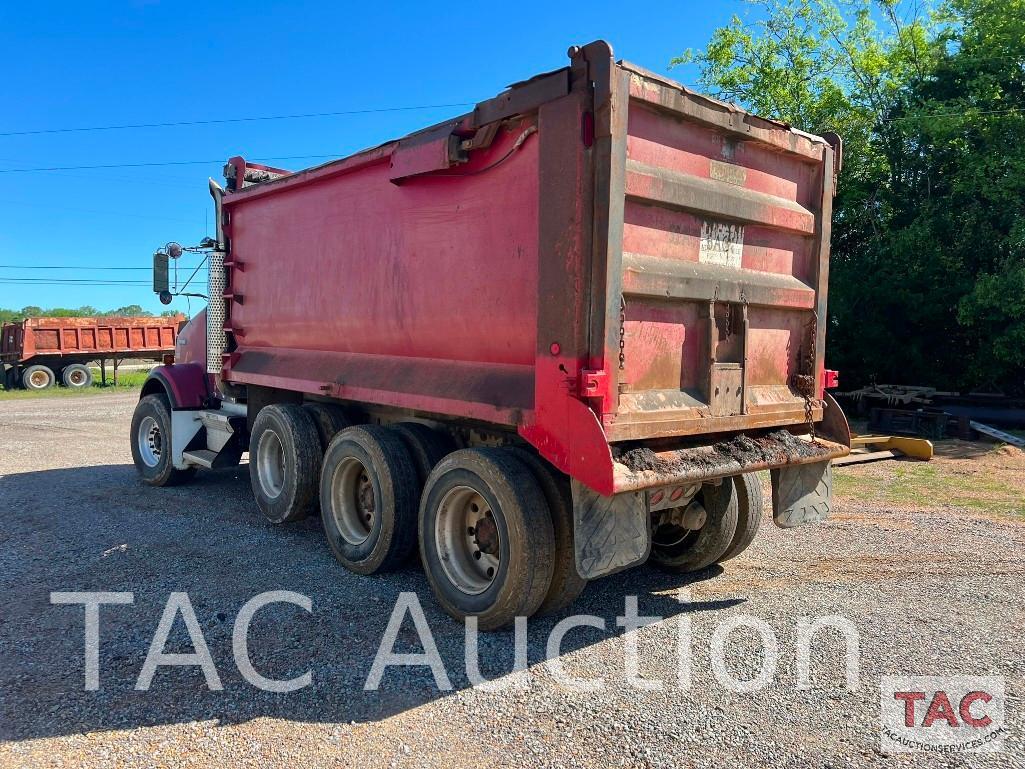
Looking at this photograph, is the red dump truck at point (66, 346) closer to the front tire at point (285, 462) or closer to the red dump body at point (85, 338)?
the red dump body at point (85, 338)

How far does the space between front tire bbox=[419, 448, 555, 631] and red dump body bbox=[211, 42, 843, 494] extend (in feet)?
0.97

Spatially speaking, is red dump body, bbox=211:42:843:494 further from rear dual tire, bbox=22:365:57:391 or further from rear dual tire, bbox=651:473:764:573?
rear dual tire, bbox=22:365:57:391

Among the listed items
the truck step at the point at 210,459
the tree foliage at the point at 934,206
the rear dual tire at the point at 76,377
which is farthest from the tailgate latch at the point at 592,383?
the rear dual tire at the point at 76,377

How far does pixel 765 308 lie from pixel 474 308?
193cm

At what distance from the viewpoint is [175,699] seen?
355 cm

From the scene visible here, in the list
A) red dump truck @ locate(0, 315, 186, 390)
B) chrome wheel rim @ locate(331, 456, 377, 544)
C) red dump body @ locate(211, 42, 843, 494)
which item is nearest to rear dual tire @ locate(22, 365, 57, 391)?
red dump truck @ locate(0, 315, 186, 390)

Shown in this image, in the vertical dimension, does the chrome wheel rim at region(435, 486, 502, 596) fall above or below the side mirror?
below

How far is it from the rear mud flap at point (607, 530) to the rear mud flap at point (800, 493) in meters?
1.40

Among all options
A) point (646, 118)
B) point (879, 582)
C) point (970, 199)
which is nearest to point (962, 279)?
point (970, 199)

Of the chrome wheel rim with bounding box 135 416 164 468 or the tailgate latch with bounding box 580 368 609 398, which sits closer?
the tailgate latch with bounding box 580 368 609 398

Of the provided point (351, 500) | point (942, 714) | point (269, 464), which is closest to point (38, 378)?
point (269, 464)

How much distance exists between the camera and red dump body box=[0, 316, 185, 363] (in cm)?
2438

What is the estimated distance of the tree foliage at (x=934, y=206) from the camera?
45.0ft

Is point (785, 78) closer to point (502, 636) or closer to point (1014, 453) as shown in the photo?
point (1014, 453)
